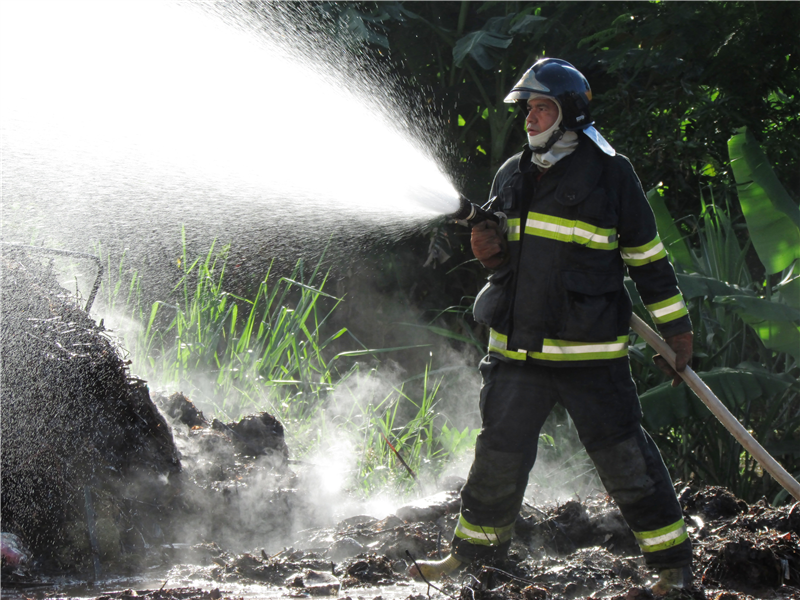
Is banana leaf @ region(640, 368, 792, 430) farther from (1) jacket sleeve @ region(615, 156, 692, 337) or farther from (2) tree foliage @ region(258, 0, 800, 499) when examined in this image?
(1) jacket sleeve @ region(615, 156, 692, 337)

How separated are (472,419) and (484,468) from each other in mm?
2812

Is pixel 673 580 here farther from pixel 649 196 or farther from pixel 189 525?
pixel 649 196

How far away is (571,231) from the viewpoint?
2.72 m

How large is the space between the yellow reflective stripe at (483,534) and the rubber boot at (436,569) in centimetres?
10

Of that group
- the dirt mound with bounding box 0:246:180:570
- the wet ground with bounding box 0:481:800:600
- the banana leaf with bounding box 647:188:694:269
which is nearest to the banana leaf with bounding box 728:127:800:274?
the banana leaf with bounding box 647:188:694:269

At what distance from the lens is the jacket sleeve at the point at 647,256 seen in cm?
276

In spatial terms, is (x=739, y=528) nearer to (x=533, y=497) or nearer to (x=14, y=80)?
(x=533, y=497)

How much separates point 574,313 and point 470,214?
0.52 meters

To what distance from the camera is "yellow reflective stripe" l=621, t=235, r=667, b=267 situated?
9.08 ft

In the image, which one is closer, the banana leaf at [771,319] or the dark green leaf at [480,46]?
Answer: the banana leaf at [771,319]

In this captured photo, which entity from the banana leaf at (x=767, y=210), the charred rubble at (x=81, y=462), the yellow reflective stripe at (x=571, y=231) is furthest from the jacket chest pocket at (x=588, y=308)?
the banana leaf at (x=767, y=210)

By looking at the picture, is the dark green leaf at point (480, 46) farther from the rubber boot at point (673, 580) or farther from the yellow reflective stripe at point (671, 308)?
the rubber boot at point (673, 580)

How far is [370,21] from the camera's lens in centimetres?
557

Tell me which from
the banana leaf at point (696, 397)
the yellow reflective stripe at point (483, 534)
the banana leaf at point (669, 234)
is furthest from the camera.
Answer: the banana leaf at point (669, 234)
